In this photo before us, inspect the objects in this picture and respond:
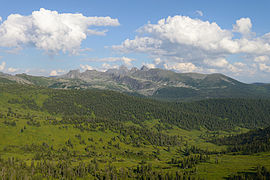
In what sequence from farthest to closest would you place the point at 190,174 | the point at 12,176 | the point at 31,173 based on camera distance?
the point at 190,174, the point at 31,173, the point at 12,176

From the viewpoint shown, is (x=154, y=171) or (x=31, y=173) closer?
(x=31, y=173)

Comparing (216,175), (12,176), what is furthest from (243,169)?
(12,176)

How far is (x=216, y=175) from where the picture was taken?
18050 centimetres

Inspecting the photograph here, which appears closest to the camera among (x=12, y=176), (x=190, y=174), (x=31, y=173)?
(x=12, y=176)

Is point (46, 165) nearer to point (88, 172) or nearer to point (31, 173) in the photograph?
point (31, 173)

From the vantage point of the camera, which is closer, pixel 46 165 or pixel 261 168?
pixel 261 168

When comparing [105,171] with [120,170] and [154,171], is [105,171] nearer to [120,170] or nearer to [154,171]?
[120,170]

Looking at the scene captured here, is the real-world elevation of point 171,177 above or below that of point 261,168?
below

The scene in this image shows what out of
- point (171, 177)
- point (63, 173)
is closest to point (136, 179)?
point (171, 177)

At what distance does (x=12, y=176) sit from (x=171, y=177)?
123 metres

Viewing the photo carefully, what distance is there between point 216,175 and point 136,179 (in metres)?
66.6

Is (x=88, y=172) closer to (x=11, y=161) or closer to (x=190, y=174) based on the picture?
(x=11, y=161)

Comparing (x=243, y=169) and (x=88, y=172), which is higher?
(x=243, y=169)

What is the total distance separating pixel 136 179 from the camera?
185 meters
